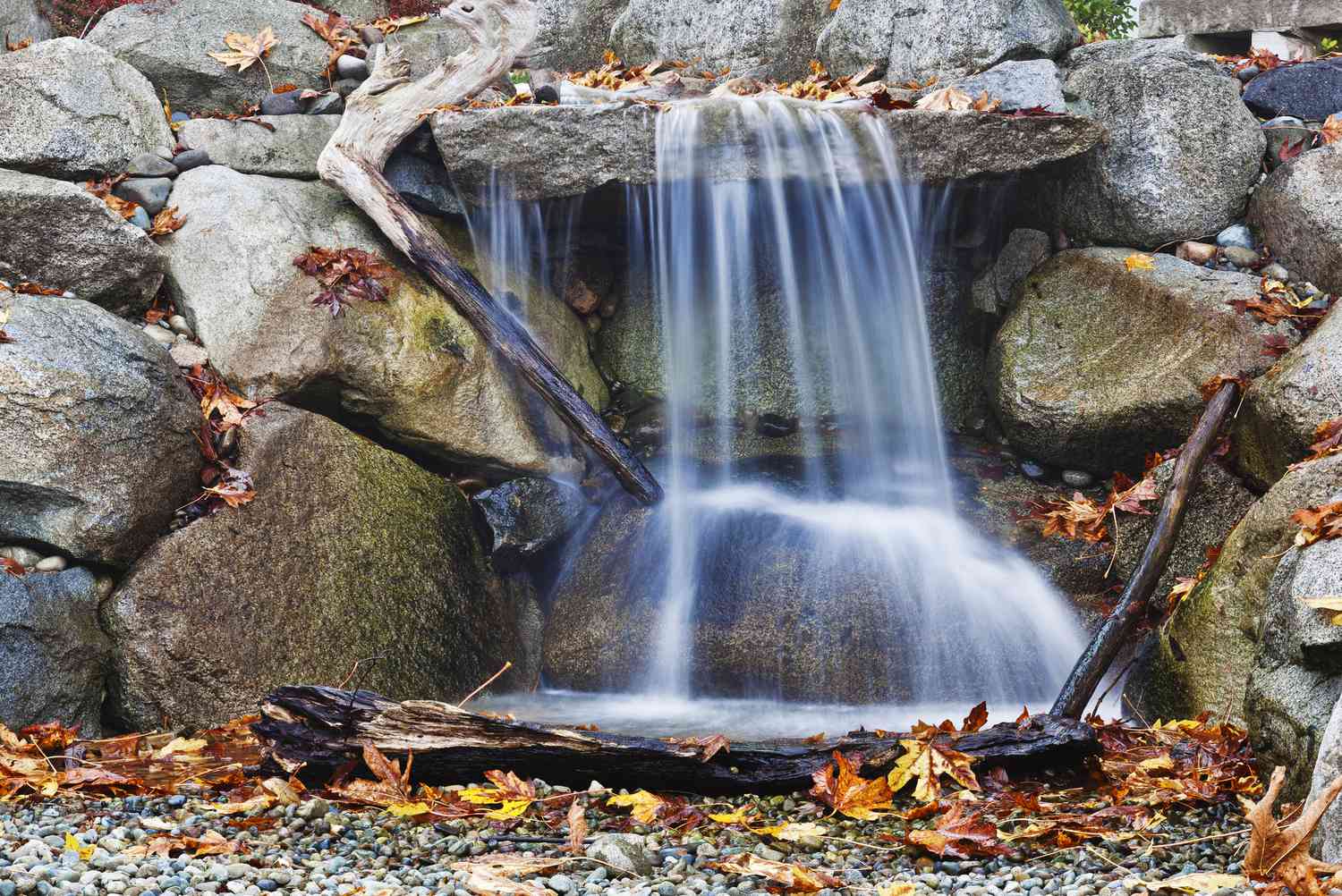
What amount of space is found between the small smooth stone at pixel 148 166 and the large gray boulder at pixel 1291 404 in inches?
213

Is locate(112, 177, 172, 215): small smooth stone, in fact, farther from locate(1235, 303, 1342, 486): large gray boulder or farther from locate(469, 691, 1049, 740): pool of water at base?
locate(1235, 303, 1342, 486): large gray boulder

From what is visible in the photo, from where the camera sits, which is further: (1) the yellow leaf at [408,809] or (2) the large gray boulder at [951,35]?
(2) the large gray boulder at [951,35]

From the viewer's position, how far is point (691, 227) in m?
6.35

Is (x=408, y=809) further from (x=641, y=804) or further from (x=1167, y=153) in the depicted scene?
(x=1167, y=153)

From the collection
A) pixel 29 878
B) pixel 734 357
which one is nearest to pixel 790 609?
pixel 734 357

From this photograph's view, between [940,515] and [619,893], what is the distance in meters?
3.84

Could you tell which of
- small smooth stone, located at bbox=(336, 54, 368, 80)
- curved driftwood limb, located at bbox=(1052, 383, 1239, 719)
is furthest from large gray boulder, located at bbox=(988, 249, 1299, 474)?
small smooth stone, located at bbox=(336, 54, 368, 80)

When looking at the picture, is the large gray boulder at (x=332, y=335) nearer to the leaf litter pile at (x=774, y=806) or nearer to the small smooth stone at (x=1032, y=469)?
the leaf litter pile at (x=774, y=806)

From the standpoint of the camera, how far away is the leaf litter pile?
9.04 feet

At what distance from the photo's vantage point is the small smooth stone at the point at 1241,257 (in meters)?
5.93

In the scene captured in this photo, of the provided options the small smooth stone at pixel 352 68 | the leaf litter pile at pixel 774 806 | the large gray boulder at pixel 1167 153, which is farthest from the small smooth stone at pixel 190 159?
the large gray boulder at pixel 1167 153

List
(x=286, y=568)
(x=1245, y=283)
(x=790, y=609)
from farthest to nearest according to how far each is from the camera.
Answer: (x=1245, y=283) → (x=790, y=609) → (x=286, y=568)

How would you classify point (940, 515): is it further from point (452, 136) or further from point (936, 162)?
point (452, 136)

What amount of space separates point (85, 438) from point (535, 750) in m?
2.37
